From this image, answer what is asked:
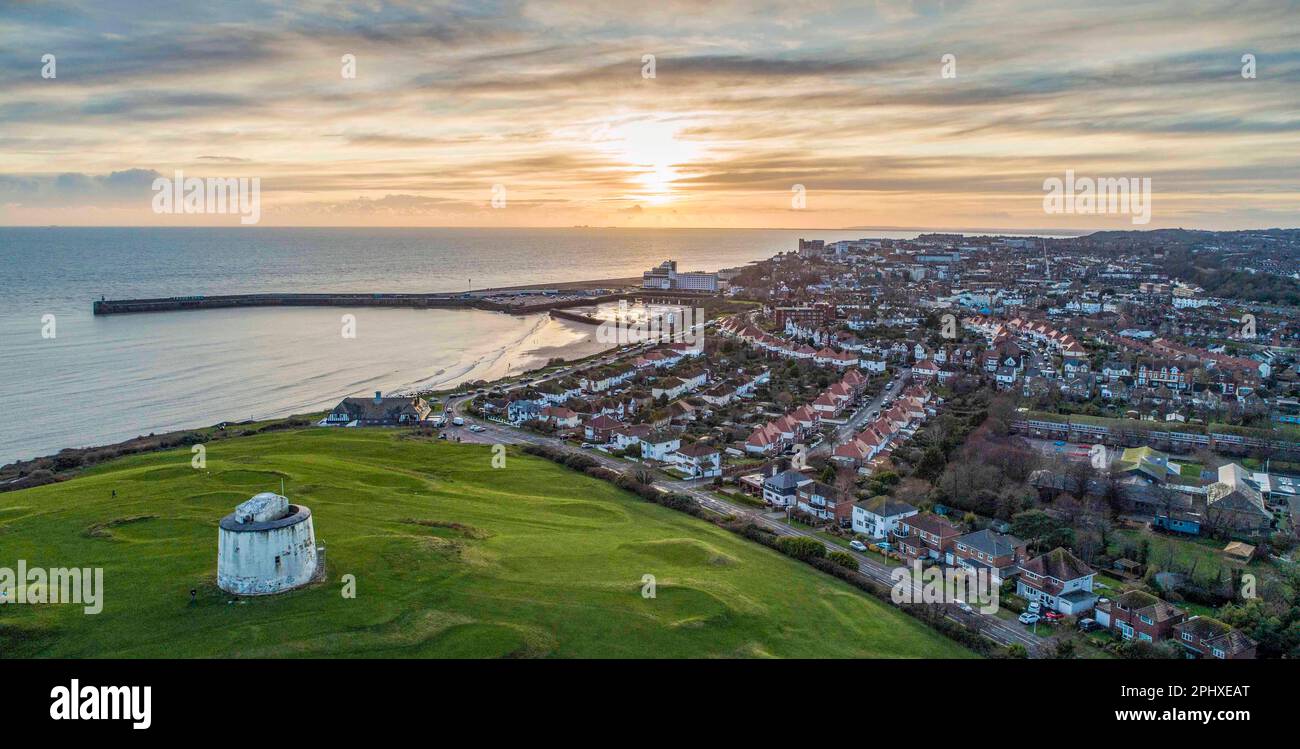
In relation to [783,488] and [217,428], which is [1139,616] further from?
[217,428]

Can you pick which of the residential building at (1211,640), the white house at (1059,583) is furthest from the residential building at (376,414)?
the residential building at (1211,640)

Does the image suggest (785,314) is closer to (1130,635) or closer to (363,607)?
(1130,635)

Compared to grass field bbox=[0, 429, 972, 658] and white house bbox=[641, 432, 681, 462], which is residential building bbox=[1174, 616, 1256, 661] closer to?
grass field bbox=[0, 429, 972, 658]

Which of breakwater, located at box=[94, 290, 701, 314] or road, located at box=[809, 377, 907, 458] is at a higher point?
breakwater, located at box=[94, 290, 701, 314]

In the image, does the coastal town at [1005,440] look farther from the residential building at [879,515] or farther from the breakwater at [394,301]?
the breakwater at [394,301]

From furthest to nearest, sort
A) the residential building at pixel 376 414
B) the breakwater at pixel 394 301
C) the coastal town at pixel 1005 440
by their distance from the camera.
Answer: the breakwater at pixel 394 301 < the residential building at pixel 376 414 < the coastal town at pixel 1005 440

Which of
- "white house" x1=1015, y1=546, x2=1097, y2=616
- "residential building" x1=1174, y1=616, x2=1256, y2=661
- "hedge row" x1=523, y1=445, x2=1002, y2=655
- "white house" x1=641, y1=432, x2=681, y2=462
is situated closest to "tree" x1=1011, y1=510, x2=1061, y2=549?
"white house" x1=1015, y1=546, x2=1097, y2=616

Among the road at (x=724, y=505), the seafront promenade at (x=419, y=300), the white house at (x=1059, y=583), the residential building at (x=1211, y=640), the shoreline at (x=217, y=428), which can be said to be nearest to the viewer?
the residential building at (x=1211, y=640)
